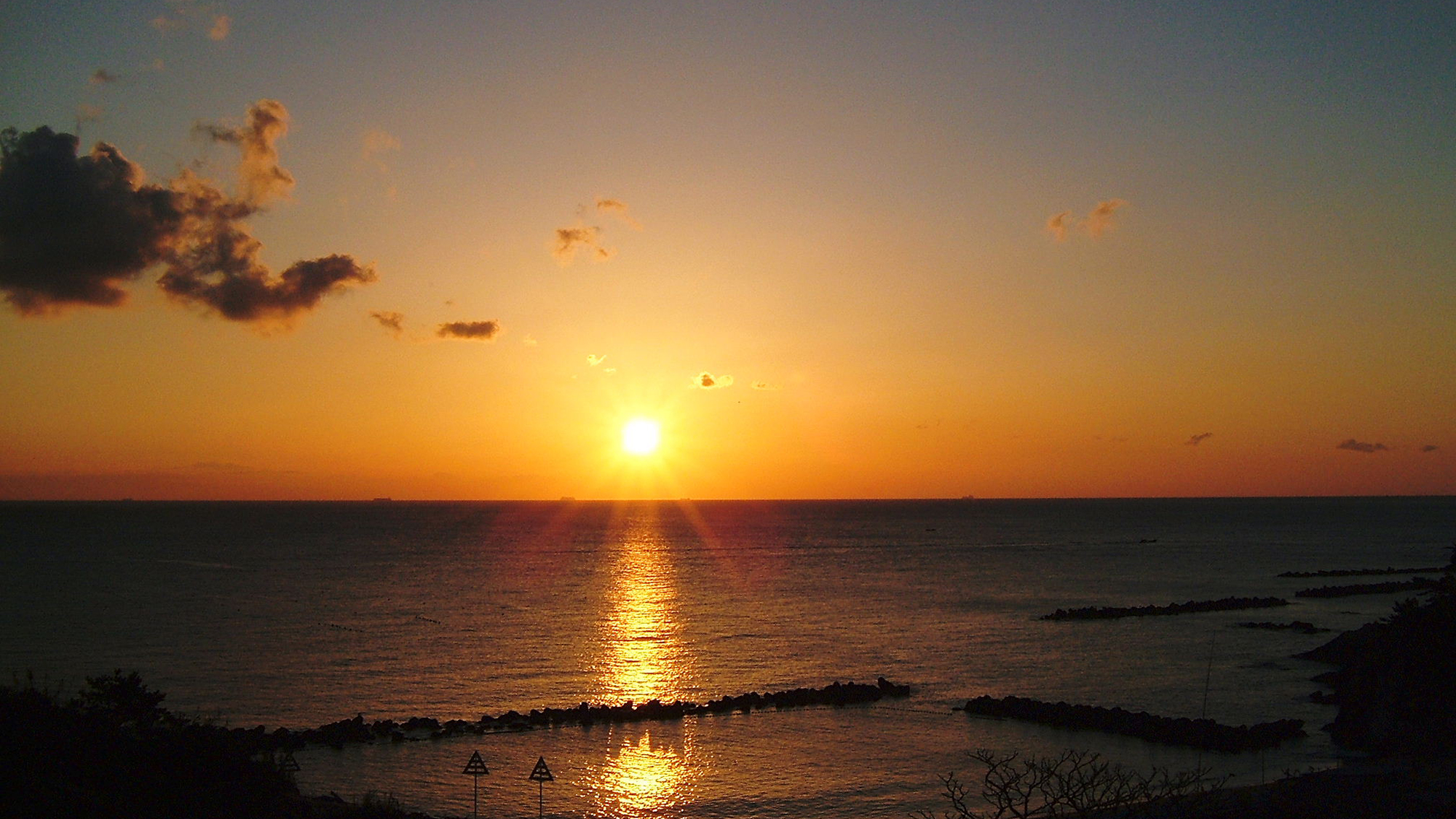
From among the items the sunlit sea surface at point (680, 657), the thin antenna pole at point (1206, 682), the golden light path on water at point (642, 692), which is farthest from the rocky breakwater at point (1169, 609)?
the golden light path on water at point (642, 692)

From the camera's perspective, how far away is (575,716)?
42.2 metres

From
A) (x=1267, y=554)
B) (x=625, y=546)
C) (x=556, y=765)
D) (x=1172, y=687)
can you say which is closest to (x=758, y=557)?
(x=625, y=546)

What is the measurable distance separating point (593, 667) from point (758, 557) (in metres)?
91.0

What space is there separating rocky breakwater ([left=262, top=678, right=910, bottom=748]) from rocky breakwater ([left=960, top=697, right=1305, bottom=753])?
19.2 feet

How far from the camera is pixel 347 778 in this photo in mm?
33906

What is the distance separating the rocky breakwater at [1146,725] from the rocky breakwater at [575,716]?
5.86m

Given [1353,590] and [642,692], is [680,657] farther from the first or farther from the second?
[1353,590]

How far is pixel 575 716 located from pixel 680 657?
1790 centimetres

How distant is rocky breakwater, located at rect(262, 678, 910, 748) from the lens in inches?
1516

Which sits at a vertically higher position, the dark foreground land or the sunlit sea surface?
the dark foreground land

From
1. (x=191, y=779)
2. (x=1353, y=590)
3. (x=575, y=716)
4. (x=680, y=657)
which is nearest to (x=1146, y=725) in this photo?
(x=575, y=716)

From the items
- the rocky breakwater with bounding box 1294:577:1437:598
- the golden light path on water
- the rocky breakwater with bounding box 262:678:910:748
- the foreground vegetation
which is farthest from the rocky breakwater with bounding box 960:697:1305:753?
the rocky breakwater with bounding box 1294:577:1437:598

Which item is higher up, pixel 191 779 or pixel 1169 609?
pixel 191 779

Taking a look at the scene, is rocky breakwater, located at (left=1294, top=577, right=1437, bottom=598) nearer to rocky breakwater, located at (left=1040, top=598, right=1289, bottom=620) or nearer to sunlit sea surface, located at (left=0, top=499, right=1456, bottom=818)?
sunlit sea surface, located at (left=0, top=499, right=1456, bottom=818)
